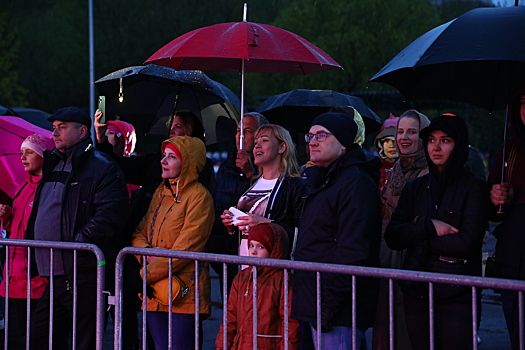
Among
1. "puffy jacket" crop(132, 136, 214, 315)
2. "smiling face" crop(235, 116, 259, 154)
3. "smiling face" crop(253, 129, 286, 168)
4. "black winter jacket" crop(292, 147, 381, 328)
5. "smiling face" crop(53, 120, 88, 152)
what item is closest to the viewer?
"black winter jacket" crop(292, 147, 381, 328)

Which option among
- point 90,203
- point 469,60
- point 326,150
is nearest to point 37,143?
point 90,203

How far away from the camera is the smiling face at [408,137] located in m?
5.59

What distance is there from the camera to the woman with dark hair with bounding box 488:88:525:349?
14.5ft

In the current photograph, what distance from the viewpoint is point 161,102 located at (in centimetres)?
776

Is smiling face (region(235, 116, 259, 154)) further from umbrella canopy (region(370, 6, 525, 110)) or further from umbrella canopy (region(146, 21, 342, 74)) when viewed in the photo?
umbrella canopy (region(370, 6, 525, 110))

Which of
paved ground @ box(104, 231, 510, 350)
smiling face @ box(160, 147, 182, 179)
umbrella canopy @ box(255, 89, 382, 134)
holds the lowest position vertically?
paved ground @ box(104, 231, 510, 350)

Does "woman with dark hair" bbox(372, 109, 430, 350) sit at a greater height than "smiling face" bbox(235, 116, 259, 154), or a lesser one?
lesser

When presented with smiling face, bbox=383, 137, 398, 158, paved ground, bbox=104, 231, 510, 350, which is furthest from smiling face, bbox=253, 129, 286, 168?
paved ground, bbox=104, 231, 510, 350

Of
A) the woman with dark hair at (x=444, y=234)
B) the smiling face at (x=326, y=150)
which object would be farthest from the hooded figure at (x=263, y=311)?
the woman with dark hair at (x=444, y=234)

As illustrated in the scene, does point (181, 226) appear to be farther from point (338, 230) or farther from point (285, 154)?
point (338, 230)

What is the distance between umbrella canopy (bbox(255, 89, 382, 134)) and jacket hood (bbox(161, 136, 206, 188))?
230cm

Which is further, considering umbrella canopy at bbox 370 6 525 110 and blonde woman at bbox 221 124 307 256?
blonde woman at bbox 221 124 307 256

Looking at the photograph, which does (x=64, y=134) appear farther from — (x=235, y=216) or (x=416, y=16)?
(x=416, y=16)

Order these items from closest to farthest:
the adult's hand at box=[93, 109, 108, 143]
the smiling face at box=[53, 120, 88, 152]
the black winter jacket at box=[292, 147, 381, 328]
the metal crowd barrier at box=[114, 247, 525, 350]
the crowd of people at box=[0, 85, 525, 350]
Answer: the metal crowd barrier at box=[114, 247, 525, 350], the black winter jacket at box=[292, 147, 381, 328], the crowd of people at box=[0, 85, 525, 350], the smiling face at box=[53, 120, 88, 152], the adult's hand at box=[93, 109, 108, 143]
